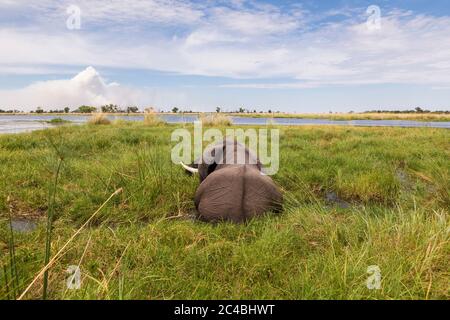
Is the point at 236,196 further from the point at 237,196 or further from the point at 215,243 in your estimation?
the point at 215,243

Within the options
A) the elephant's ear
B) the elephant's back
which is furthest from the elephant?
the elephant's ear

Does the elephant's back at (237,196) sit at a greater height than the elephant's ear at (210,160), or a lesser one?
lesser

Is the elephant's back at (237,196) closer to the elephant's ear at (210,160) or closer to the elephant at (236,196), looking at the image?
the elephant at (236,196)

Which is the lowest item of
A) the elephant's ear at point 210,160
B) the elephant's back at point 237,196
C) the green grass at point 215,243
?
the green grass at point 215,243

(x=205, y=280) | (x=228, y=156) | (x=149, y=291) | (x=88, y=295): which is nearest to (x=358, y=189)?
(x=228, y=156)

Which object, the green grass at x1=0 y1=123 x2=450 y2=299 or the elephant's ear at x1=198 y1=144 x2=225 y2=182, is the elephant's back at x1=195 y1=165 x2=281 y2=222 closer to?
the green grass at x1=0 y1=123 x2=450 y2=299

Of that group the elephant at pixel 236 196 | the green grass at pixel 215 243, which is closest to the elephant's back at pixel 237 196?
the elephant at pixel 236 196

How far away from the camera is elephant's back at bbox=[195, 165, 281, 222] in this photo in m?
3.89

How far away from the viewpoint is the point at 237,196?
390 centimetres

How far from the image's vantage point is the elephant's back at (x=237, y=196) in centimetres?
389

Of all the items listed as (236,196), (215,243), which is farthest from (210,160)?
(215,243)

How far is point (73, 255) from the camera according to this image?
2939mm
